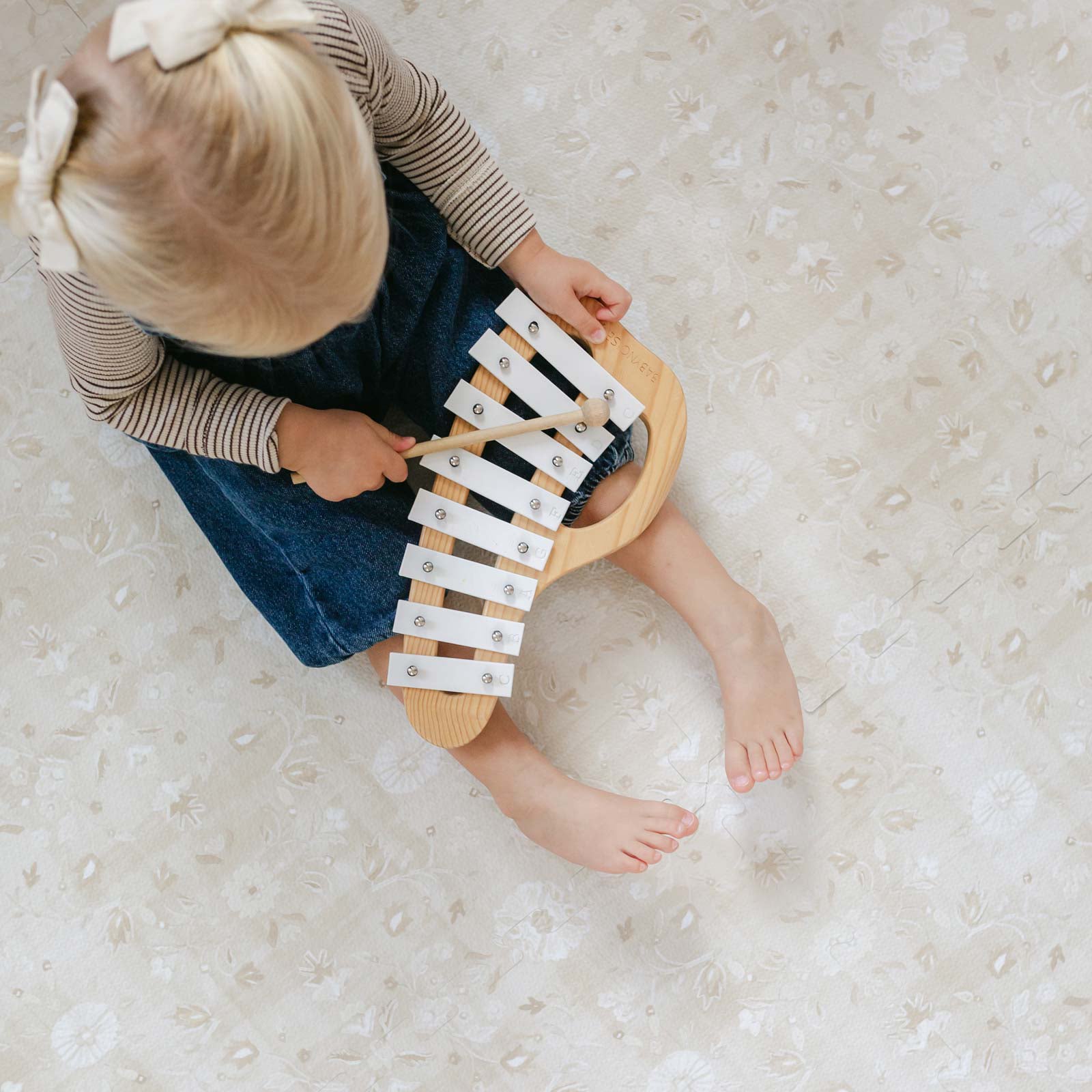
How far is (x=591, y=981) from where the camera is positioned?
792mm

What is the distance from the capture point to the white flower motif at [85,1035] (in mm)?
773

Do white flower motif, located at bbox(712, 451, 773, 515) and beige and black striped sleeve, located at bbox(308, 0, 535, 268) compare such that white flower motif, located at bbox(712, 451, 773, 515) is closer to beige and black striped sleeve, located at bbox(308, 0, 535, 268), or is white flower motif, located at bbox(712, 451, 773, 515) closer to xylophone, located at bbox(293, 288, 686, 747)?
xylophone, located at bbox(293, 288, 686, 747)

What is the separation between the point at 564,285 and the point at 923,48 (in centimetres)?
42

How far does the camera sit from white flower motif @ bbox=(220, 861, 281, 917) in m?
0.79

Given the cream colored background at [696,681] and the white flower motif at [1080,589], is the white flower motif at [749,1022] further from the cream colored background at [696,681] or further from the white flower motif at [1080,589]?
the white flower motif at [1080,589]

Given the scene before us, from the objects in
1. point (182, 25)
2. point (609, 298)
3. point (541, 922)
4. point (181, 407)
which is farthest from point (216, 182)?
point (541, 922)

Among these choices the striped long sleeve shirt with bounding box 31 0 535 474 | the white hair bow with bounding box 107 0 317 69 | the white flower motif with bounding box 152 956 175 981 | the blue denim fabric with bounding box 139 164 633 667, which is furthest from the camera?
the white flower motif with bounding box 152 956 175 981

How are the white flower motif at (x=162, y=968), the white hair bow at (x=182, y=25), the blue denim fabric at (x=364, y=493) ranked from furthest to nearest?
the white flower motif at (x=162, y=968) → the blue denim fabric at (x=364, y=493) → the white hair bow at (x=182, y=25)

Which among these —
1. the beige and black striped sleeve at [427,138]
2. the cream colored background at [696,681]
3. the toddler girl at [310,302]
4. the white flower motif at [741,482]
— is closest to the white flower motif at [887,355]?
the cream colored background at [696,681]

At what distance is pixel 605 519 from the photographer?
718 millimetres

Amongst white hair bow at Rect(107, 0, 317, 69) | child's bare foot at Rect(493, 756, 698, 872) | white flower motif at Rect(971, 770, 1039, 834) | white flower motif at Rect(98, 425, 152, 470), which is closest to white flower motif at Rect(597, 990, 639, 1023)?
child's bare foot at Rect(493, 756, 698, 872)

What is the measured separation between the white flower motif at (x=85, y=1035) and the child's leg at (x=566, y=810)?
1.20 feet

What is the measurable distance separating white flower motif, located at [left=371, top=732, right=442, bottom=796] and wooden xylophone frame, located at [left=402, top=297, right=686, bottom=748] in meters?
0.09

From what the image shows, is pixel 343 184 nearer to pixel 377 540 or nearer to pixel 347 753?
pixel 377 540
